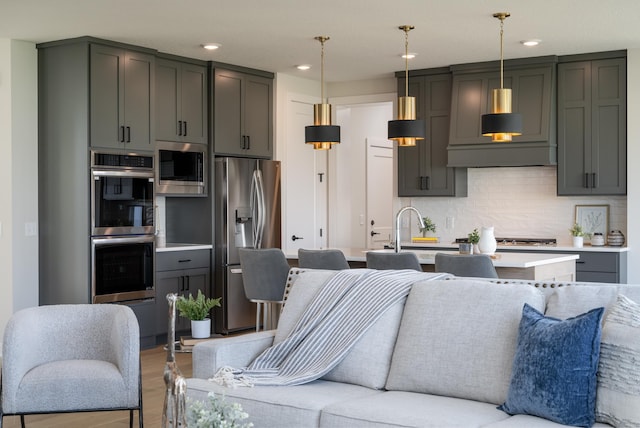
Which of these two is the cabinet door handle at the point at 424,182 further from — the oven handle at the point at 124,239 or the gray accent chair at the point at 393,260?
the gray accent chair at the point at 393,260

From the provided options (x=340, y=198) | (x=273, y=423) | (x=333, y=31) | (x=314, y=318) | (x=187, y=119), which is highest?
(x=333, y=31)

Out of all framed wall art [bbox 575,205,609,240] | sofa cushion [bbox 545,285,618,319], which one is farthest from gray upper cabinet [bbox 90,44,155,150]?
sofa cushion [bbox 545,285,618,319]

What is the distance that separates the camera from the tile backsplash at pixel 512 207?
7.91 m

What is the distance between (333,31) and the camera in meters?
6.50

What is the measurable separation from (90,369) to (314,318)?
3.51ft

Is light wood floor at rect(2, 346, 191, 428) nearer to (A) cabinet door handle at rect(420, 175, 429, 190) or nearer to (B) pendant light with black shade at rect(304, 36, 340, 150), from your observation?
(B) pendant light with black shade at rect(304, 36, 340, 150)

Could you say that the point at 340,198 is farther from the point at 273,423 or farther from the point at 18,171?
the point at 273,423

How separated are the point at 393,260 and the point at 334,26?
1.97 metres

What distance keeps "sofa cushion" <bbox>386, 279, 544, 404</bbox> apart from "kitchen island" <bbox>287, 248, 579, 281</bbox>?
2.10 meters

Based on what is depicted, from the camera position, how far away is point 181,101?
24.7 feet

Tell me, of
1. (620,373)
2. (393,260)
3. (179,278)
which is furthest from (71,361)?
(179,278)

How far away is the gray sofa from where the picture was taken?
2.89 meters

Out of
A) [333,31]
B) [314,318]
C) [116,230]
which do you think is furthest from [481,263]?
[116,230]

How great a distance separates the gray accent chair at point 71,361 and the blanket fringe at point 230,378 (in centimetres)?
59
